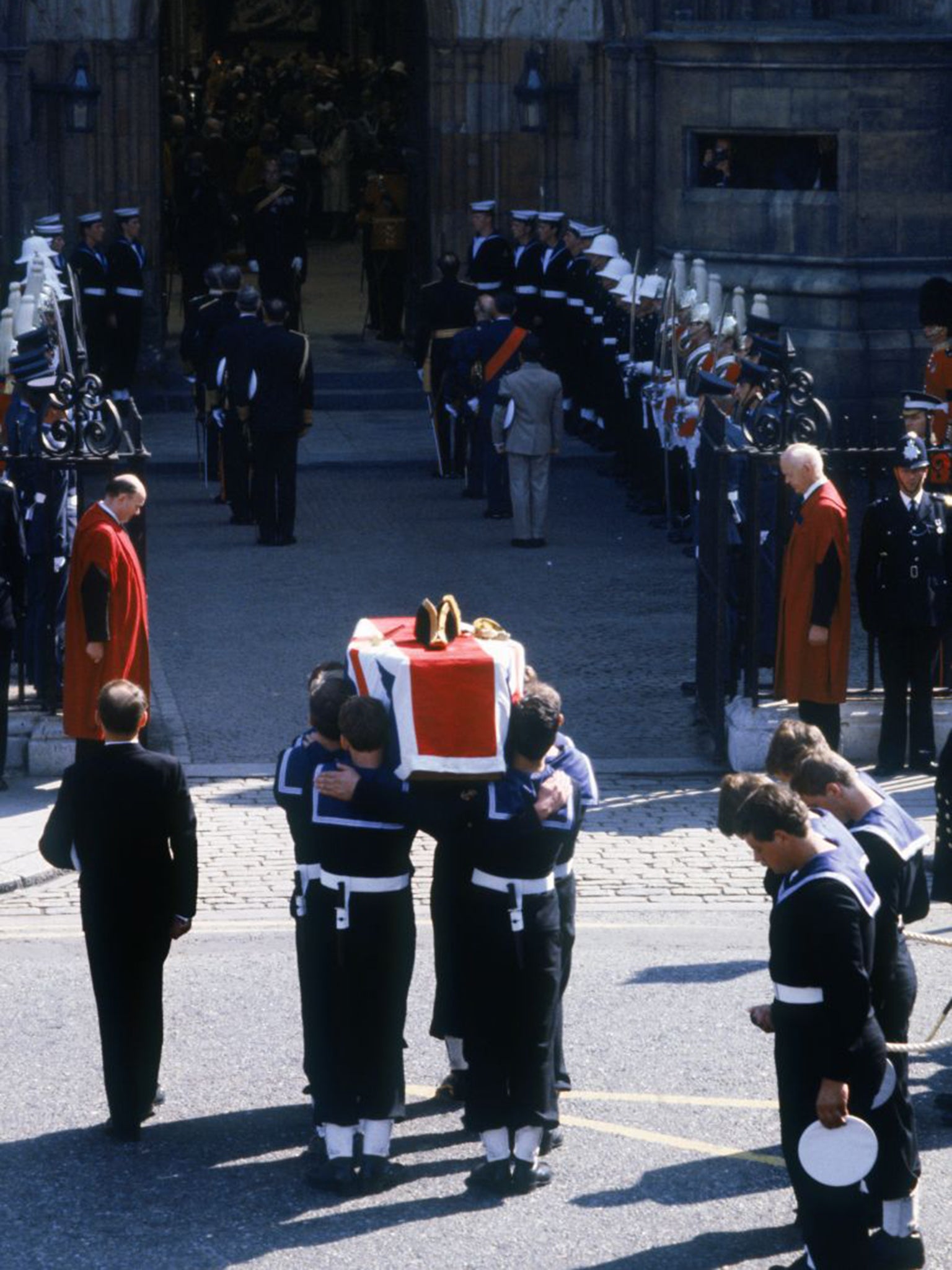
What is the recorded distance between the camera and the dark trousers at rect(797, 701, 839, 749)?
1310 cm

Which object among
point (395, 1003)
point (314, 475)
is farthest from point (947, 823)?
point (314, 475)

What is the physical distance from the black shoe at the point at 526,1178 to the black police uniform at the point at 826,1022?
1.04 meters

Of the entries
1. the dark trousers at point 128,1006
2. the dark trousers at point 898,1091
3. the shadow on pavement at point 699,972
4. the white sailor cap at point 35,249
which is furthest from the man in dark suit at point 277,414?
the dark trousers at point 898,1091

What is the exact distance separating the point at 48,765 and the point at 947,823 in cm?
575

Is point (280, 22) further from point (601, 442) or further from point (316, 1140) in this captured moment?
point (316, 1140)

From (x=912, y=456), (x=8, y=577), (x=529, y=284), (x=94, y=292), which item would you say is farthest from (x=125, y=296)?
(x=912, y=456)

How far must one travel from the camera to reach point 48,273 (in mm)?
20281

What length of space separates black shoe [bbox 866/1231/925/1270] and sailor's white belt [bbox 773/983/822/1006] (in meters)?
0.84

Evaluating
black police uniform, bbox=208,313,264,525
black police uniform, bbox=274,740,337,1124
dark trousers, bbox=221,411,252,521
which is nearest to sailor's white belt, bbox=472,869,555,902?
black police uniform, bbox=274,740,337,1124

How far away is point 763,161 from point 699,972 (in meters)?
13.9

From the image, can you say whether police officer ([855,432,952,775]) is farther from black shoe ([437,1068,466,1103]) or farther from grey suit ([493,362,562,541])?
grey suit ([493,362,562,541])

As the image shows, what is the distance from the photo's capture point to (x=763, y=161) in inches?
907

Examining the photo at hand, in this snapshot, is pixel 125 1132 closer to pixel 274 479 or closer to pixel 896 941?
pixel 896 941

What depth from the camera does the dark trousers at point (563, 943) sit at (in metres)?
8.77
